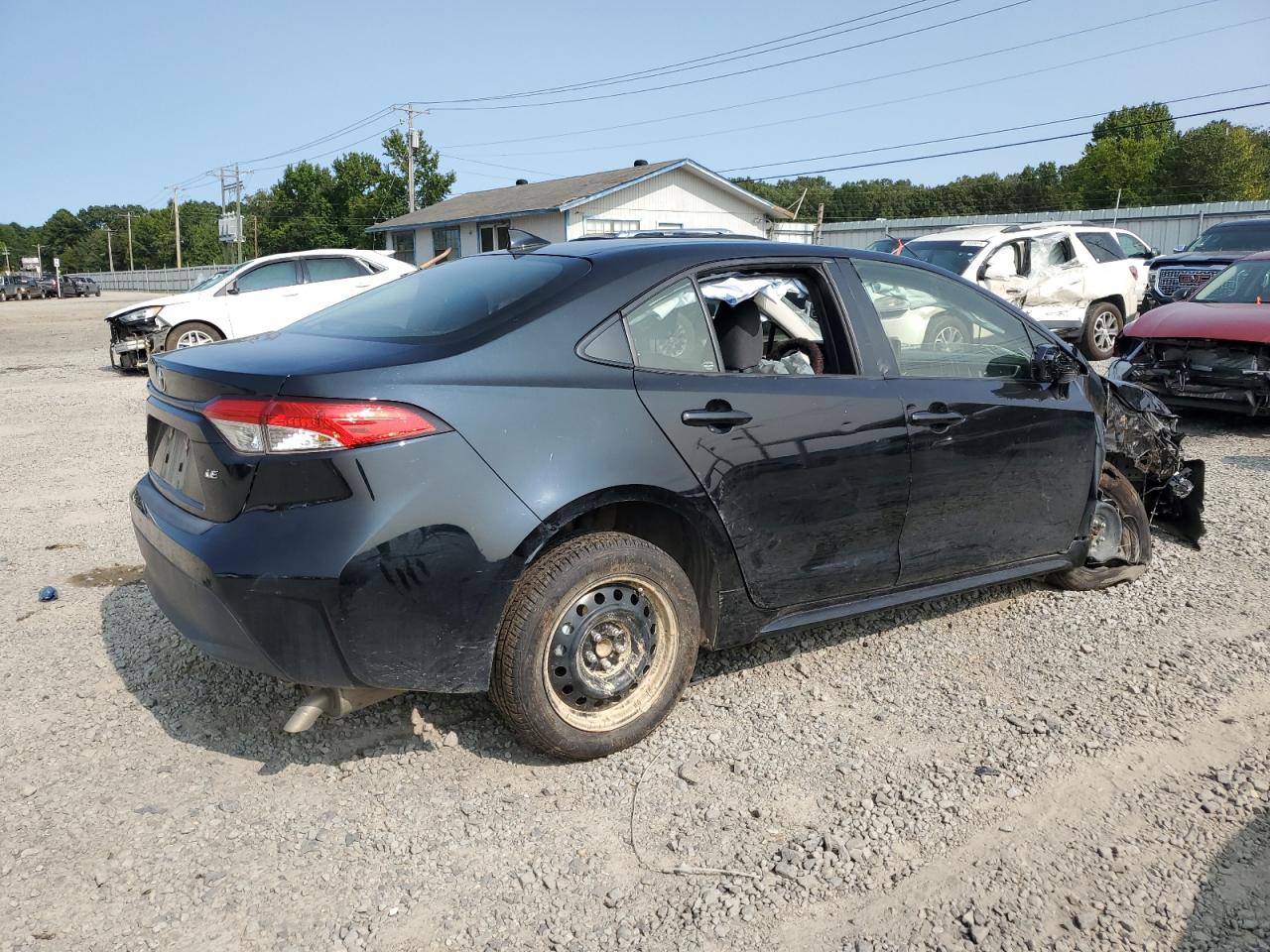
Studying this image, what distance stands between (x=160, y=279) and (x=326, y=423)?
8030cm

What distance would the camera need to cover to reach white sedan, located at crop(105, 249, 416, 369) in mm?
13938

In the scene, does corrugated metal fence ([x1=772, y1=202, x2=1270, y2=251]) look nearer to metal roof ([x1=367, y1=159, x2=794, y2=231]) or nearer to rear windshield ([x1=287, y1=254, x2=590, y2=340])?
metal roof ([x1=367, y1=159, x2=794, y2=231])

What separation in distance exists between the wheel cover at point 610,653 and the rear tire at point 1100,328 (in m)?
12.6

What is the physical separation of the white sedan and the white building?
19.8m

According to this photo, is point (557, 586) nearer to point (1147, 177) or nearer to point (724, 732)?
point (724, 732)

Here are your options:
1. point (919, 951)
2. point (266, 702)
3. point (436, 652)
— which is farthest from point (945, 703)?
point (266, 702)

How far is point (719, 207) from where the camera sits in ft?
123

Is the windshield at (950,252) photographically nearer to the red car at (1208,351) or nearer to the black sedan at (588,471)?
the red car at (1208,351)

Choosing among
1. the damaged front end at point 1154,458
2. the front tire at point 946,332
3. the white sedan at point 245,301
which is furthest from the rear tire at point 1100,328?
the front tire at point 946,332

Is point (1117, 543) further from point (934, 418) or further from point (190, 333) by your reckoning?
point (190, 333)

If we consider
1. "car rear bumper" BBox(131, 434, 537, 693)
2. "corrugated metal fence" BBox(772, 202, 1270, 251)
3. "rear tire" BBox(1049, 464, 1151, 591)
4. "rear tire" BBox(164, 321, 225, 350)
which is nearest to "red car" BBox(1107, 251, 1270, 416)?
"rear tire" BBox(1049, 464, 1151, 591)

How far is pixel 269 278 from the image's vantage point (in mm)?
14375

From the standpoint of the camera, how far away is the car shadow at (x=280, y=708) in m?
3.47

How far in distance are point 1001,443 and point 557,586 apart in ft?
6.99
